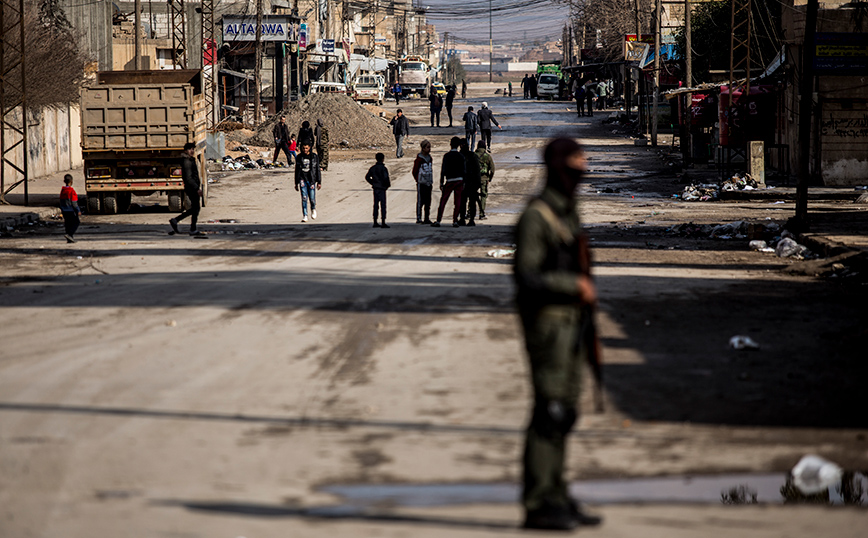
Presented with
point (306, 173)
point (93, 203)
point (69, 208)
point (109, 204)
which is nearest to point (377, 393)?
point (69, 208)

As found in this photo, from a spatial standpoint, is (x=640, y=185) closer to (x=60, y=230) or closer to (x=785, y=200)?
(x=785, y=200)

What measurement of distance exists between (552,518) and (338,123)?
132ft

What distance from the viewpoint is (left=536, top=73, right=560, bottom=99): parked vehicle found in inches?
3091

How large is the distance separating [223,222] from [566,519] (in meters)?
17.4

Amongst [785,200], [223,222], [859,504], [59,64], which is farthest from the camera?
[59,64]

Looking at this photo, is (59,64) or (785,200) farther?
(59,64)

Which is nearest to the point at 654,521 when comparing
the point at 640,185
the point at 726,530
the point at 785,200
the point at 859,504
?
the point at 726,530

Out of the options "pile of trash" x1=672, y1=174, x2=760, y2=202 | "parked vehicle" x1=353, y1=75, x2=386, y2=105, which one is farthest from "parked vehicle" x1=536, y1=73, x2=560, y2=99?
"pile of trash" x1=672, y1=174, x2=760, y2=202

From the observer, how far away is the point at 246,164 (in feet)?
117

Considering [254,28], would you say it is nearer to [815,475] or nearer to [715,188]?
[715,188]

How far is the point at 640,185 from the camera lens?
29078mm

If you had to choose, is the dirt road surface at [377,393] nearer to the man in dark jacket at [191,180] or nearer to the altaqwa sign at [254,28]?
the man in dark jacket at [191,180]

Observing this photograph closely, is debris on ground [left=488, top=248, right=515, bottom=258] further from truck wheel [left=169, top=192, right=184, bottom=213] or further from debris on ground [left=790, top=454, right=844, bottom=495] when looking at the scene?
truck wheel [left=169, top=192, right=184, bottom=213]

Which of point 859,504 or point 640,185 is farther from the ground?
point 640,185
